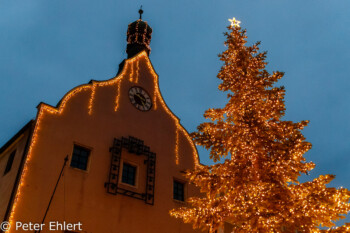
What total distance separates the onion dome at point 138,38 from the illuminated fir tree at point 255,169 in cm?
865

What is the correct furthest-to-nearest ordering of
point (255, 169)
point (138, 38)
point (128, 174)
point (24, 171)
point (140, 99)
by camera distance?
point (138, 38)
point (140, 99)
point (128, 174)
point (24, 171)
point (255, 169)

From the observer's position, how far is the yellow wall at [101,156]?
43.0ft

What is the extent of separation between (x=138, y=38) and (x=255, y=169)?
13.5 m

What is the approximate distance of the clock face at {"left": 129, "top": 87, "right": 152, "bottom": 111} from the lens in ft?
58.6

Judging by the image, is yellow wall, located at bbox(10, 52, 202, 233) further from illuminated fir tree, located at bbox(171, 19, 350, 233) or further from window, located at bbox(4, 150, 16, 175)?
illuminated fir tree, located at bbox(171, 19, 350, 233)

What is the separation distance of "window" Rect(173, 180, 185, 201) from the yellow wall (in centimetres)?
33

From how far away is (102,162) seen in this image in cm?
1505

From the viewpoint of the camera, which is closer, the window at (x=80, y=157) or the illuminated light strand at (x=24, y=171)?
the illuminated light strand at (x=24, y=171)

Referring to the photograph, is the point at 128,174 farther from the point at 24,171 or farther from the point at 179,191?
the point at 24,171

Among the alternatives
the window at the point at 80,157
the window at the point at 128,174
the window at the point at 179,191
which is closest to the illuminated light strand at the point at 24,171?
the window at the point at 80,157

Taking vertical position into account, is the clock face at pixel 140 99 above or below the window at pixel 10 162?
above

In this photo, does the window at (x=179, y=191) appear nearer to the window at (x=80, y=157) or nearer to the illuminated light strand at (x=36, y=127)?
the window at (x=80, y=157)

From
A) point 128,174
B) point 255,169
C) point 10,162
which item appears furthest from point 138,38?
point 255,169

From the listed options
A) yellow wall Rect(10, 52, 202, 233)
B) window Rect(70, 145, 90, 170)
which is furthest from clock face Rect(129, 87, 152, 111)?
window Rect(70, 145, 90, 170)
